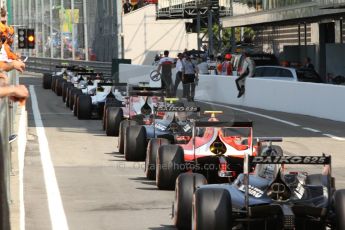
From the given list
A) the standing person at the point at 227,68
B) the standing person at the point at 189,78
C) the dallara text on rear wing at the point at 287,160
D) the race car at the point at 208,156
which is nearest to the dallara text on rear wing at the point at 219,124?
the race car at the point at 208,156

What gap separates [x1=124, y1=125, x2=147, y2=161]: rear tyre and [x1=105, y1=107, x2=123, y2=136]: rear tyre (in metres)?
5.40

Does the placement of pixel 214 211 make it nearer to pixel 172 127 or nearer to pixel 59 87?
pixel 172 127

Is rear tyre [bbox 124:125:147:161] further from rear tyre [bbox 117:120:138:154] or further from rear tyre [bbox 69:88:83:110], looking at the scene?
rear tyre [bbox 69:88:83:110]

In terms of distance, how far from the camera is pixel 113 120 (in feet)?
72.7

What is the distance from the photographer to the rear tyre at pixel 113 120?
72.2 feet

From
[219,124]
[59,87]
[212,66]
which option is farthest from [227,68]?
[219,124]

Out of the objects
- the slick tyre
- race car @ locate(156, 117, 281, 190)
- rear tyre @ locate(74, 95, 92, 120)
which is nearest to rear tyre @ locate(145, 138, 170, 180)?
race car @ locate(156, 117, 281, 190)

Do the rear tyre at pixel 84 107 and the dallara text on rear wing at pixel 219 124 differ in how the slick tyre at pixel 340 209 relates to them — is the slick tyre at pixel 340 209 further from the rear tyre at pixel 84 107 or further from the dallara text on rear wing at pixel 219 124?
the rear tyre at pixel 84 107

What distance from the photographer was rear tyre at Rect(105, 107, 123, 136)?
72.2 feet

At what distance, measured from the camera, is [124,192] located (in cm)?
1319

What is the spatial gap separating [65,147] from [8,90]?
16262 millimetres

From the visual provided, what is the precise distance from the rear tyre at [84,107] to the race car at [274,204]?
1896 cm

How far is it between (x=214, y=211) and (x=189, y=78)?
28615mm

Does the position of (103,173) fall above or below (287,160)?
below
